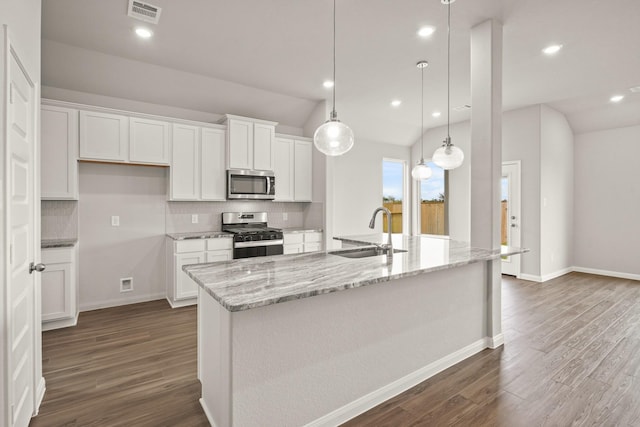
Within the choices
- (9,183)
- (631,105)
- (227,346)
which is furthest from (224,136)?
(631,105)

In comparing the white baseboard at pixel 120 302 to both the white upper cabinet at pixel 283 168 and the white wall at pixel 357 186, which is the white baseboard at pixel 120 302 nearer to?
the white upper cabinet at pixel 283 168

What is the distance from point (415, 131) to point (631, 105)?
3453 mm

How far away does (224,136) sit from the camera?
15.3ft

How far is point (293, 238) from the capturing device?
4969mm

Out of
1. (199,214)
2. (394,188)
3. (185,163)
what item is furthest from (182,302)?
(394,188)

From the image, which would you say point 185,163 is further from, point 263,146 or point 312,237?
point 312,237

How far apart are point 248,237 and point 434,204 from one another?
15.0 feet

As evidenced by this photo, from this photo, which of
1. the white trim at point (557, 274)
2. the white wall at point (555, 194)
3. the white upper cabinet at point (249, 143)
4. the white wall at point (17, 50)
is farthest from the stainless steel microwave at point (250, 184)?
the white trim at point (557, 274)

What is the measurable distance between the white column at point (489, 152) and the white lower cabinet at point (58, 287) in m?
3.99

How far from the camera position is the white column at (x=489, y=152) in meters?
2.99

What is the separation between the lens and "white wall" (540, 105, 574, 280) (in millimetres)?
5531

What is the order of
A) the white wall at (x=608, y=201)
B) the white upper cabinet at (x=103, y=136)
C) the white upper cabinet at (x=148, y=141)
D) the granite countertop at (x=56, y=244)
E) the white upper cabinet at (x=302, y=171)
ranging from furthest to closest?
the white wall at (x=608, y=201), the white upper cabinet at (x=302, y=171), the white upper cabinet at (x=148, y=141), the white upper cabinet at (x=103, y=136), the granite countertop at (x=56, y=244)

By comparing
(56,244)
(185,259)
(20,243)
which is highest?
(20,243)

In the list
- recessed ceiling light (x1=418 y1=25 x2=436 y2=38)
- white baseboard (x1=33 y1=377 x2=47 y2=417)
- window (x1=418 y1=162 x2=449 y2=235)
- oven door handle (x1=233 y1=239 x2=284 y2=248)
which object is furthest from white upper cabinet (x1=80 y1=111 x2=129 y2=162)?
window (x1=418 y1=162 x2=449 y2=235)
